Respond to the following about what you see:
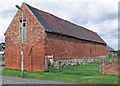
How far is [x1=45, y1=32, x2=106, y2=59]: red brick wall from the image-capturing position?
101 ft

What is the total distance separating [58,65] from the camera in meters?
29.5

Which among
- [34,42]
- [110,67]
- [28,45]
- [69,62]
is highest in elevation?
[34,42]

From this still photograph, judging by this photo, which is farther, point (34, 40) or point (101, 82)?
point (34, 40)

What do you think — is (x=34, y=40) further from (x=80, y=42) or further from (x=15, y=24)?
(x=80, y=42)

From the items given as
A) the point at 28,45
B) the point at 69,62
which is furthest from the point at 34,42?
the point at 69,62

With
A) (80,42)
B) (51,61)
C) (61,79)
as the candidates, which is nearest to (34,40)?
(51,61)

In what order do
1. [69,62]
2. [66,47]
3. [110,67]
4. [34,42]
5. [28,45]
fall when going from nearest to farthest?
[110,67]
[34,42]
[28,45]
[69,62]
[66,47]

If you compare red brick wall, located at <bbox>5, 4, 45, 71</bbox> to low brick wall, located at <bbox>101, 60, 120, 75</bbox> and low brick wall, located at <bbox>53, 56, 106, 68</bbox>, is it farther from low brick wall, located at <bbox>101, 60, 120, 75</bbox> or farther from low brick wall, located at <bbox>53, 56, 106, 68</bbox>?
low brick wall, located at <bbox>101, 60, 120, 75</bbox>

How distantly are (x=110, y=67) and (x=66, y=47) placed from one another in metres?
13.4

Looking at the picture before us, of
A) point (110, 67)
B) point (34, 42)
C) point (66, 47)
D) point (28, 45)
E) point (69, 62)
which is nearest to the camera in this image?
point (110, 67)

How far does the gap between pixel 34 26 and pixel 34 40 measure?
1.74 metres

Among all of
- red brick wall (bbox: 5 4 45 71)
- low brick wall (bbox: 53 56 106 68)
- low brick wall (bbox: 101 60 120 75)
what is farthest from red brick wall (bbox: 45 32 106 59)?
low brick wall (bbox: 101 60 120 75)

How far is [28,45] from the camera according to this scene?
31234mm

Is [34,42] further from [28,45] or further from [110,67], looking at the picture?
[110,67]
